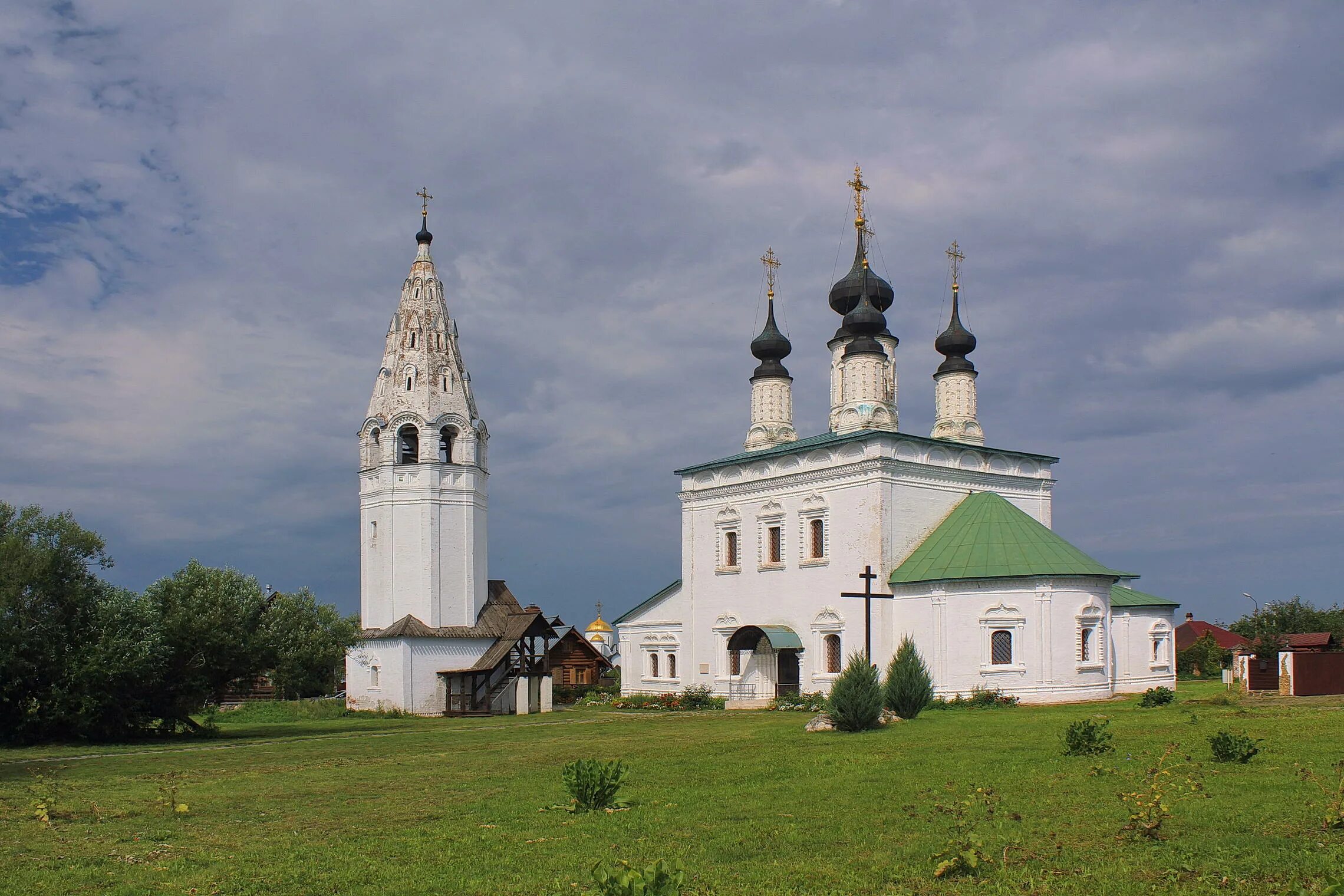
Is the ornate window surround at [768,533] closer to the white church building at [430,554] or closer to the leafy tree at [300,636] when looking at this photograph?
the white church building at [430,554]

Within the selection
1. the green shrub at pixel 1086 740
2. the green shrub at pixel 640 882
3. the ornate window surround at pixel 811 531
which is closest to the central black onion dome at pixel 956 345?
the ornate window surround at pixel 811 531

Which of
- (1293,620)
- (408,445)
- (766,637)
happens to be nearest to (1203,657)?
(1293,620)

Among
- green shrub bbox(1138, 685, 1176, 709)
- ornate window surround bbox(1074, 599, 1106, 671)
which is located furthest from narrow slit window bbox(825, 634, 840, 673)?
green shrub bbox(1138, 685, 1176, 709)

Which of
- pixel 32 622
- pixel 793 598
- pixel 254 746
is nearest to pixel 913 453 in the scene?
pixel 793 598

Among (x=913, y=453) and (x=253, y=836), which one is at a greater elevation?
(x=913, y=453)

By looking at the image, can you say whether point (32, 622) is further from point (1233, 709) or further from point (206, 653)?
point (1233, 709)

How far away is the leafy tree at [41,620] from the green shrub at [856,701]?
15146mm

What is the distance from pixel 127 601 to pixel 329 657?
8196 mm

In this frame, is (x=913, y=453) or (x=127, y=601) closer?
(x=127, y=601)

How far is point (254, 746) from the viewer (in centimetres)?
2236

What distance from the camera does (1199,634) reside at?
200 feet

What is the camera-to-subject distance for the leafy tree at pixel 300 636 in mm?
25531

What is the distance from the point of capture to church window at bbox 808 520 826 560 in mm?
32719

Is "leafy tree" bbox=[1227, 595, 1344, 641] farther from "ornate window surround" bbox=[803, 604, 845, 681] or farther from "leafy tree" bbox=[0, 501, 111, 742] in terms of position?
"leafy tree" bbox=[0, 501, 111, 742]
